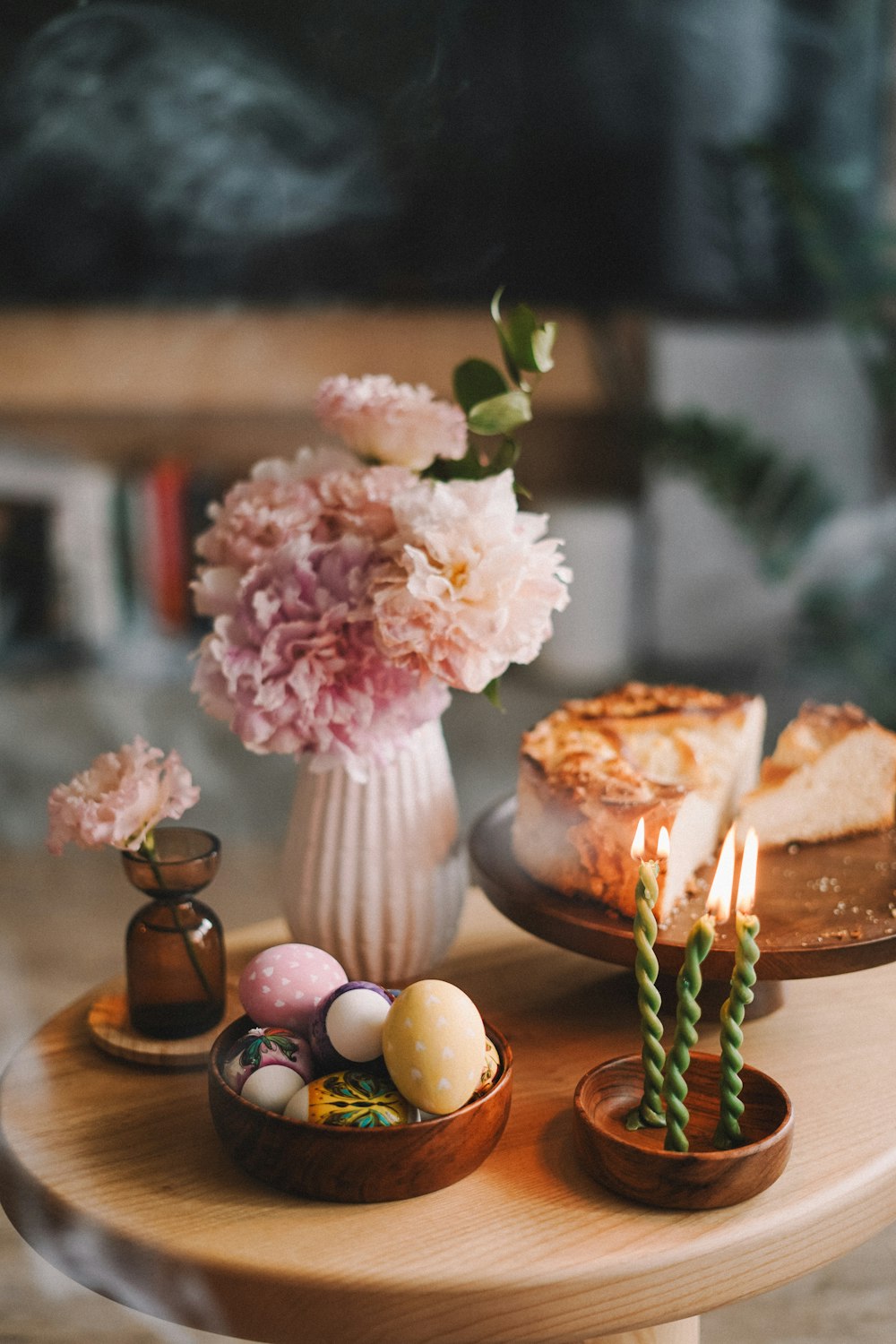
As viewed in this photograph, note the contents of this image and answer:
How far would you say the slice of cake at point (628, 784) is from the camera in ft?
3.08

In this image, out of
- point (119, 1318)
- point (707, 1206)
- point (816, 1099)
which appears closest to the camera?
point (707, 1206)

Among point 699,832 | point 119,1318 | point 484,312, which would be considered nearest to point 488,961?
point 699,832

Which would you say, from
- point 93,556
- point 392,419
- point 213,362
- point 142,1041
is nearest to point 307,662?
point 392,419

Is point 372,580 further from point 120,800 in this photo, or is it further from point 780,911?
point 780,911

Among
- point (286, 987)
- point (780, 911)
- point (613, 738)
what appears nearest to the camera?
point (286, 987)

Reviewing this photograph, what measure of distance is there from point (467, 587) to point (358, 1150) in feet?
1.12

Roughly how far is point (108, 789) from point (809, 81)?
94.3 inches

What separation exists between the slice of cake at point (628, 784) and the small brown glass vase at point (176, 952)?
25cm

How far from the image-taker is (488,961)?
3.49 feet

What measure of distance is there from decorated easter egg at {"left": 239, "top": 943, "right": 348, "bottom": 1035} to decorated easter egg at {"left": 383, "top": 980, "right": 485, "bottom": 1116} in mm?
83

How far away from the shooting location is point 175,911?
90cm

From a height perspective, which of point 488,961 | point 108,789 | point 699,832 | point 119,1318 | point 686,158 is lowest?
point 119,1318

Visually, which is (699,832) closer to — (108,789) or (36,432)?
(108,789)

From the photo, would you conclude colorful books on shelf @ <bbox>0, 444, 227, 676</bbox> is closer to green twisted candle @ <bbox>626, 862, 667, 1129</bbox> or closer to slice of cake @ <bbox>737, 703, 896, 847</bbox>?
slice of cake @ <bbox>737, 703, 896, 847</bbox>
